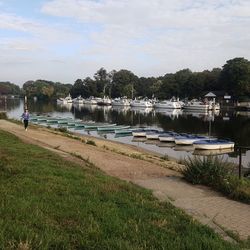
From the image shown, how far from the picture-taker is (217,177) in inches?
515

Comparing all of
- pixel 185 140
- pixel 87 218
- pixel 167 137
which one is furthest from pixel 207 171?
pixel 167 137

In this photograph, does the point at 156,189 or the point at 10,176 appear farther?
the point at 156,189

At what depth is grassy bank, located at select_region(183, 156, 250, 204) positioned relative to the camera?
11.9m

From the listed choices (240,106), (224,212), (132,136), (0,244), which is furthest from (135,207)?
(240,106)

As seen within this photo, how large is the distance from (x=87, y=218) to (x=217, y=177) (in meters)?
6.50

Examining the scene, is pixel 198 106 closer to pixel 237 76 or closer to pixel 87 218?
pixel 237 76

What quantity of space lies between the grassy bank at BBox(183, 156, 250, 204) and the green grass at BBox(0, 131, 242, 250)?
265 centimetres

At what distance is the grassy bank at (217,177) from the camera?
468 inches

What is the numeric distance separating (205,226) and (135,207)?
145 centimetres

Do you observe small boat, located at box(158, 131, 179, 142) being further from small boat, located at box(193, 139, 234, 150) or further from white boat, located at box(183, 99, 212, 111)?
white boat, located at box(183, 99, 212, 111)

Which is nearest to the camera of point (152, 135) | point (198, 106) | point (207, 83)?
point (152, 135)

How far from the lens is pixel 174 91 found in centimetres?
16288

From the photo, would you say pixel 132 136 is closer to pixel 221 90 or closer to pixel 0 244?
pixel 0 244

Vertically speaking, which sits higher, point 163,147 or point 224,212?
point 224,212
